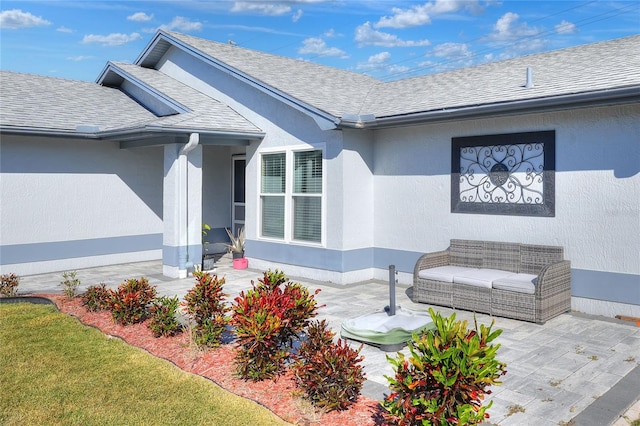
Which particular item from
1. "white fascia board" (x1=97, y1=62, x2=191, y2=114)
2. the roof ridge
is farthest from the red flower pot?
the roof ridge

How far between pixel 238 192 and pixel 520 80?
7716 millimetres

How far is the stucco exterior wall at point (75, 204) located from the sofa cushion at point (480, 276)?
8.21 metres

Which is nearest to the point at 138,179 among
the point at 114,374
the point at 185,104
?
the point at 185,104

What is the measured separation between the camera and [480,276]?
7715 millimetres

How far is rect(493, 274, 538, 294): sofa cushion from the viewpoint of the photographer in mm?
6988

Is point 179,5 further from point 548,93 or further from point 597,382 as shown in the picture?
point 597,382

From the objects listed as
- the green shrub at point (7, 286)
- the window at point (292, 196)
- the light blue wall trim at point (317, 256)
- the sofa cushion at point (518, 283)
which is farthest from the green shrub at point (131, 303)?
the sofa cushion at point (518, 283)

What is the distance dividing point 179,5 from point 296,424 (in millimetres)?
11427

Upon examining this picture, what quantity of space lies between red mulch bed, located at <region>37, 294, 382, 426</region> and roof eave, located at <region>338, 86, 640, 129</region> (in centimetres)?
495

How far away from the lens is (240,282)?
10.0 metres

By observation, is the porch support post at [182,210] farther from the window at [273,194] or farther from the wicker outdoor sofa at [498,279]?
the wicker outdoor sofa at [498,279]

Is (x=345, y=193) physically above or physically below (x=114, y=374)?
above

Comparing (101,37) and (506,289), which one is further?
(101,37)

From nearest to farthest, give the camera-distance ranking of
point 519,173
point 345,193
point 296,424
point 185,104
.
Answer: point 296,424
point 519,173
point 345,193
point 185,104
